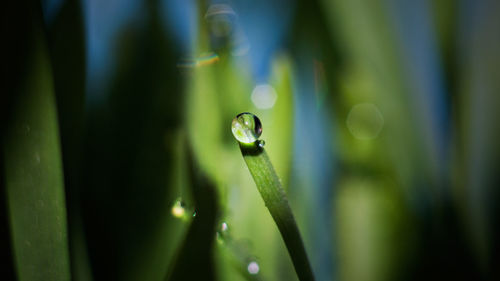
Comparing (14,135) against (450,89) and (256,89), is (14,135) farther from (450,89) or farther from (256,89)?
(450,89)

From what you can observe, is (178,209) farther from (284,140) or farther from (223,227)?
(284,140)

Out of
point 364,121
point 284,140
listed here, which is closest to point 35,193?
point 284,140

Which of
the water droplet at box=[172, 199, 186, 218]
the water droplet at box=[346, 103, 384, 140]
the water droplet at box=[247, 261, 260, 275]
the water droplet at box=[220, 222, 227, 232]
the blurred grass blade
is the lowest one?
the water droplet at box=[247, 261, 260, 275]

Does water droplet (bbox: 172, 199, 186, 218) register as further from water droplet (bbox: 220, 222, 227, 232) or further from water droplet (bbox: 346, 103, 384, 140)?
water droplet (bbox: 346, 103, 384, 140)

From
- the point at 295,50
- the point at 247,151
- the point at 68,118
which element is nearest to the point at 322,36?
the point at 295,50

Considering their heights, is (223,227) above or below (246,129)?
below

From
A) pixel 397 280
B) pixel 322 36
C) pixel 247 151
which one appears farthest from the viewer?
pixel 322 36

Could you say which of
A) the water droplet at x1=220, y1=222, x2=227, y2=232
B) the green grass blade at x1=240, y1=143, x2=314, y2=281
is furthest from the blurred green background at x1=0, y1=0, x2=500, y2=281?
the green grass blade at x1=240, y1=143, x2=314, y2=281

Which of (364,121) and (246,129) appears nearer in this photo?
(246,129)
